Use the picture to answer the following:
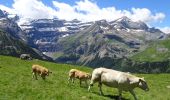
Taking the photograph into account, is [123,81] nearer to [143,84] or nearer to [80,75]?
[143,84]

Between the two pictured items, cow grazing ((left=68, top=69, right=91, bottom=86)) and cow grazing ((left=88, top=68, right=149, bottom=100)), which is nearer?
cow grazing ((left=88, top=68, right=149, bottom=100))

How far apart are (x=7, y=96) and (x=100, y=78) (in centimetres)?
964

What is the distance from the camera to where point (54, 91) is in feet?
109

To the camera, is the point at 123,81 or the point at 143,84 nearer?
the point at 123,81

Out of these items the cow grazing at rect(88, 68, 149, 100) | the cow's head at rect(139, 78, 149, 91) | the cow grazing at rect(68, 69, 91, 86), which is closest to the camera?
the cow grazing at rect(88, 68, 149, 100)

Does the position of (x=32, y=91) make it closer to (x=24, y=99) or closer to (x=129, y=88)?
(x=24, y=99)

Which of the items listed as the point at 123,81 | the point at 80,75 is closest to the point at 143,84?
the point at 123,81

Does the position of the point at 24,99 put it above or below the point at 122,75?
below

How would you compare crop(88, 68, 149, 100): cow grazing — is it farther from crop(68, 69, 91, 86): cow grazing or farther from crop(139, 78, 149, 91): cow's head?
crop(68, 69, 91, 86): cow grazing

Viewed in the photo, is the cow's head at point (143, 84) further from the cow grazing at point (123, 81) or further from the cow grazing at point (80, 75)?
the cow grazing at point (80, 75)

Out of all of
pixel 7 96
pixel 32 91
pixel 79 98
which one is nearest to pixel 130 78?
pixel 79 98

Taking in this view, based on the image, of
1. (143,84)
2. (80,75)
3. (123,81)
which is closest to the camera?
(123,81)

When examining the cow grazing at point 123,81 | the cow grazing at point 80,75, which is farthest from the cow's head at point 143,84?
the cow grazing at point 80,75

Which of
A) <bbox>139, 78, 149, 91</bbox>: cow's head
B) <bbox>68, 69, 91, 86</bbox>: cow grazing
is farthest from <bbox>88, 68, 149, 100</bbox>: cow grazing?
<bbox>68, 69, 91, 86</bbox>: cow grazing
